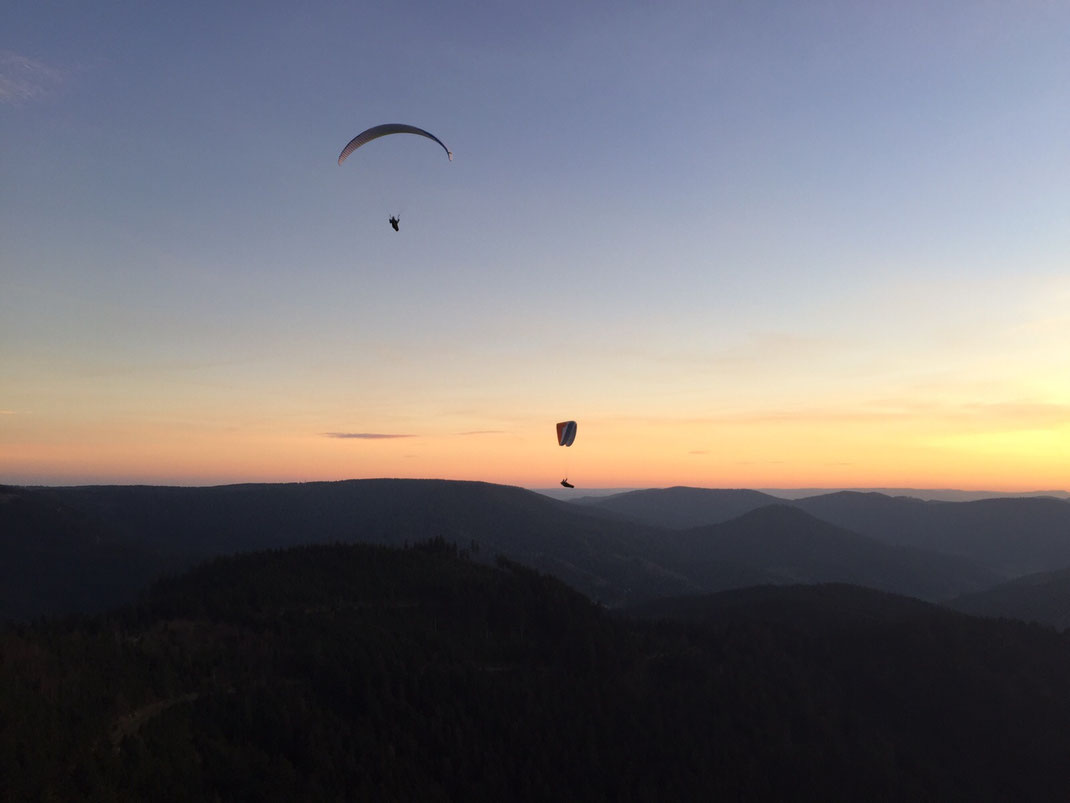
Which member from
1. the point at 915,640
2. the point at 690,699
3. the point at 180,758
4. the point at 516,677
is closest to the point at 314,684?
the point at 180,758

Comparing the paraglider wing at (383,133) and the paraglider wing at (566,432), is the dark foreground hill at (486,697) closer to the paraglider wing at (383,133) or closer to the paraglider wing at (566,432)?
the paraglider wing at (566,432)

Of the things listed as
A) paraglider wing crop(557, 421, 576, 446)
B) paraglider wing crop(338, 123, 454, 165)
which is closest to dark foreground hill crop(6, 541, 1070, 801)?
paraglider wing crop(557, 421, 576, 446)

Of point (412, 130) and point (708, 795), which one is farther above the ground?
point (412, 130)

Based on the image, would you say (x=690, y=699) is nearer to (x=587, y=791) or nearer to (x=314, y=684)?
(x=587, y=791)

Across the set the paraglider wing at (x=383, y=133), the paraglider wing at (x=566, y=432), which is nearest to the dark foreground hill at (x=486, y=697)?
the paraglider wing at (x=566, y=432)

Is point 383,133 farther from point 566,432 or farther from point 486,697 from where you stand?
point 486,697

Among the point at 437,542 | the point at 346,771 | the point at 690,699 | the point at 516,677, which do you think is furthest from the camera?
the point at 437,542
